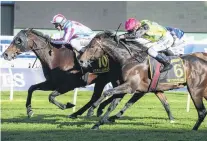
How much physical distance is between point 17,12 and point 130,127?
2868cm

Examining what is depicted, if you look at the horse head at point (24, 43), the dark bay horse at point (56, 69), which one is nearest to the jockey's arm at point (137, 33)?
the dark bay horse at point (56, 69)

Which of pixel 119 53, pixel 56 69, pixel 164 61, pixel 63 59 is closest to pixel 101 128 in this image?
pixel 119 53

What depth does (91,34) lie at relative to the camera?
1359cm

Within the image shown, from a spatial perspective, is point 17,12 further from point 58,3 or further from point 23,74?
point 23,74

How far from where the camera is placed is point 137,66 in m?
11.4

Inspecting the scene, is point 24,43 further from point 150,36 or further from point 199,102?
point 199,102

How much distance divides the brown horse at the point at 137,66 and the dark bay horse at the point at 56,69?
1232 mm

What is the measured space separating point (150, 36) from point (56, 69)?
2.17 metres

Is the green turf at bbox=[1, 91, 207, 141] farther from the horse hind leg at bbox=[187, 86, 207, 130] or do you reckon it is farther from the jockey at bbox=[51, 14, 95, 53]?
the jockey at bbox=[51, 14, 95, 53]

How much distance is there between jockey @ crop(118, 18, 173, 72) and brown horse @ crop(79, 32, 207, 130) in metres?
0.15

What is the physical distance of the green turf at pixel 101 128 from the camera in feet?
32.3

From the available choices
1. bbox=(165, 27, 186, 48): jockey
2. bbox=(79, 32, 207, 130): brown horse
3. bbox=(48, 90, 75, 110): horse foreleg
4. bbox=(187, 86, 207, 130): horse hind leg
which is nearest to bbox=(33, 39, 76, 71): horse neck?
bbox=(48, 90, 75, 110): horse foreleg

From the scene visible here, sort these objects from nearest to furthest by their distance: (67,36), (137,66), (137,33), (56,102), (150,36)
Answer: (137,66) < (137,33) < (150,36) < (56,102) < (67,36)

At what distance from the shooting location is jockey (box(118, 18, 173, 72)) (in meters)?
11.5
